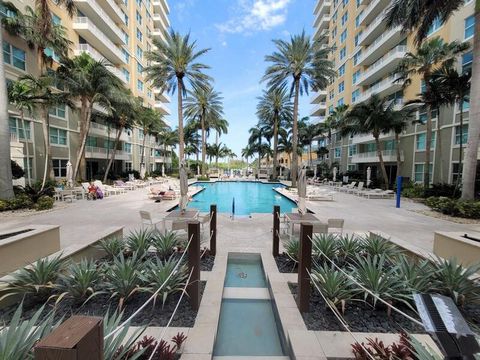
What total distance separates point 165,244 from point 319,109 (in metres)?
50.1

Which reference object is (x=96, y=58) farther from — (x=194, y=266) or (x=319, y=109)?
(x=319, y=109)

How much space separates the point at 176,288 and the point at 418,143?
28.8m

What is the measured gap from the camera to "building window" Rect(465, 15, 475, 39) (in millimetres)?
17859

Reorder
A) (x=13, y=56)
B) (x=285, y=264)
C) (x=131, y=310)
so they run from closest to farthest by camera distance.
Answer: (x=131, y=310) < (x=285, y=264) < (x=13, y=56)

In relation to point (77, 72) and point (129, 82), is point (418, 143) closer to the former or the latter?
point (77, 72)

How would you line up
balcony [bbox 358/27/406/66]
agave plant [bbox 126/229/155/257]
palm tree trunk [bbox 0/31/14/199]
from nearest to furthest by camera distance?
agave plant [bbox 126/229/155/257], palm tree trunk [bbox 0/31/14/199], balcony [bbox 358/27/406/66]

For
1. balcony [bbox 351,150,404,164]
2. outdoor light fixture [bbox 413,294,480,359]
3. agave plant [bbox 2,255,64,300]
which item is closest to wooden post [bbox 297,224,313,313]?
outdoor light fixture [bbox 413,294,480,359]

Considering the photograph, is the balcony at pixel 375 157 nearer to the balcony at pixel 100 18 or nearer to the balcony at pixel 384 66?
the balcony at pixel 384 66

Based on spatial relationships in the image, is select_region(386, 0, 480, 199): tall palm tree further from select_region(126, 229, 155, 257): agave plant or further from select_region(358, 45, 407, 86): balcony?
select_region(126, 229, 155, 257): agave plant

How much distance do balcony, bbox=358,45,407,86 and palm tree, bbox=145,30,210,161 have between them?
20104 millimetres

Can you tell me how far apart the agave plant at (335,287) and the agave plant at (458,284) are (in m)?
1.43

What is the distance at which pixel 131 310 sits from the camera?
3.56m

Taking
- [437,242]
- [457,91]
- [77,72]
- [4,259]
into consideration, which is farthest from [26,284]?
[457,91]

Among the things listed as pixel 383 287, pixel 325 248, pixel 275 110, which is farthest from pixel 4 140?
pixel 275 110
